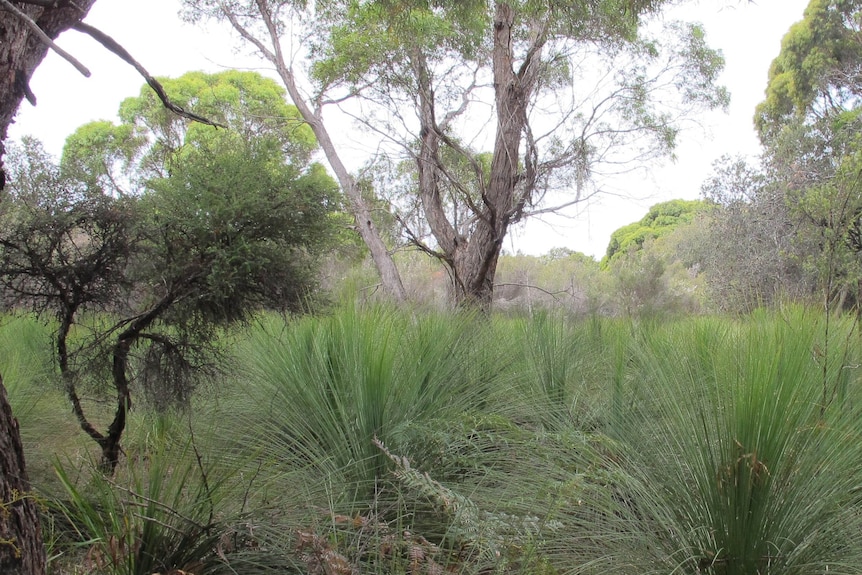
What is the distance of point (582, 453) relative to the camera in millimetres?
2584

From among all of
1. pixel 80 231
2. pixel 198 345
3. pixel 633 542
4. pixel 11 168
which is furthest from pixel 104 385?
pixel 633 542

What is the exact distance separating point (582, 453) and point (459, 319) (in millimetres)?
2354

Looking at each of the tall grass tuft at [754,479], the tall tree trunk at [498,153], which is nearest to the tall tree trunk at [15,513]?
the tall grass tuft at [754,479]

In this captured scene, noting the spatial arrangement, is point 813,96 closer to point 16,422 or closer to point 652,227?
point 16,422

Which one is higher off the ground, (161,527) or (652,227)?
(652,227)

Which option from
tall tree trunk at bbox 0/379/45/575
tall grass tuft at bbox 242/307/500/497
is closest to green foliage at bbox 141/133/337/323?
tall grass tuft at bbox 242/307/500/497

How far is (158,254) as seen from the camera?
320 cm

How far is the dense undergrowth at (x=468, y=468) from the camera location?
193cm

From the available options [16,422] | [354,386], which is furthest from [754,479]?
[16,422]

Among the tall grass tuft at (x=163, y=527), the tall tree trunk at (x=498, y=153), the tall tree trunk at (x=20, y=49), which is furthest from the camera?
the tall tree trunk at (x=498, y=153)

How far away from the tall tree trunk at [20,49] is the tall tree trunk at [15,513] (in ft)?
2.48

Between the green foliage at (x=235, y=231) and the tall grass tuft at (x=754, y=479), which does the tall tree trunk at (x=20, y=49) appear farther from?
the tall grass tuft at (x=754, y=479)

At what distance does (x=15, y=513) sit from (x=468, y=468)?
1922mm

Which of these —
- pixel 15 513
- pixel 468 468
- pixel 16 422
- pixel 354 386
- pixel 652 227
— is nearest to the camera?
pixel 15 513
